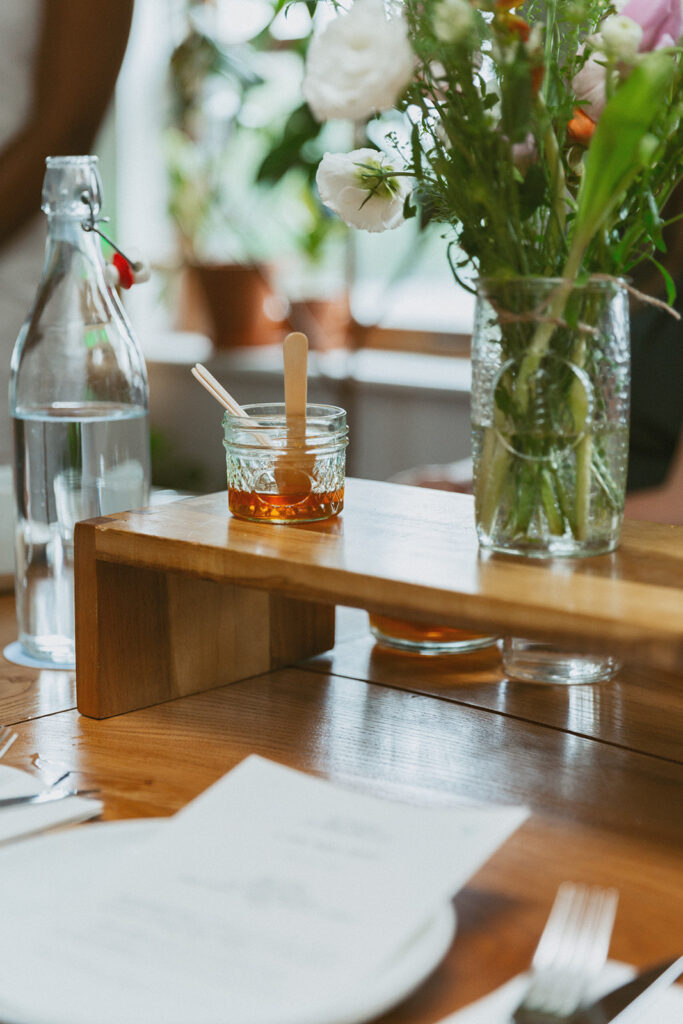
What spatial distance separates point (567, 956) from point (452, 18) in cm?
50

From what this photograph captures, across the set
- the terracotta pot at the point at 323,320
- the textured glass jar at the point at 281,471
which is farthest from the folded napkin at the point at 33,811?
the terracotta pot at the point at 323,320

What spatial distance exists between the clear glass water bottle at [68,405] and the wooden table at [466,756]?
13cm

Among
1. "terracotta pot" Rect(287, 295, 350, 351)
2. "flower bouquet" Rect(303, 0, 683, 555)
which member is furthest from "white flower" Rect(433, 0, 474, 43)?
"terracotta pot" Rect(287, 295, 350, 351)

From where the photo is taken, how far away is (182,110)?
14.1ft

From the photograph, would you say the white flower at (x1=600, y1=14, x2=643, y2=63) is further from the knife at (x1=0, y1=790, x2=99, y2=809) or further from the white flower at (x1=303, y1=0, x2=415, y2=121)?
the knife at (x1=0, y1=790, x2=99, y2=809)

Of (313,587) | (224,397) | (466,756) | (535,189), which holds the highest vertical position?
(535,189)

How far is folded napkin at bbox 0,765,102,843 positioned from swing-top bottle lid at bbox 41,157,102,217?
0.50m

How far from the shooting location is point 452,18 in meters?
0.68

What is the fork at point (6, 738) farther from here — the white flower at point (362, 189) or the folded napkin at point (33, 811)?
the white flower at point (362, 189)

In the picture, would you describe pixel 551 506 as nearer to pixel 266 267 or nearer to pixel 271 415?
pixel 271 415

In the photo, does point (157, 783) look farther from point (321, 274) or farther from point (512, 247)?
point (321, 274)

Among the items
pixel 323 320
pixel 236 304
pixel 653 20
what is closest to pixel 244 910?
pixel 653 20

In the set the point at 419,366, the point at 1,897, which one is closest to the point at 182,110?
the point at 419,366

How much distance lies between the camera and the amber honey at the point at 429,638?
1.12 meters
